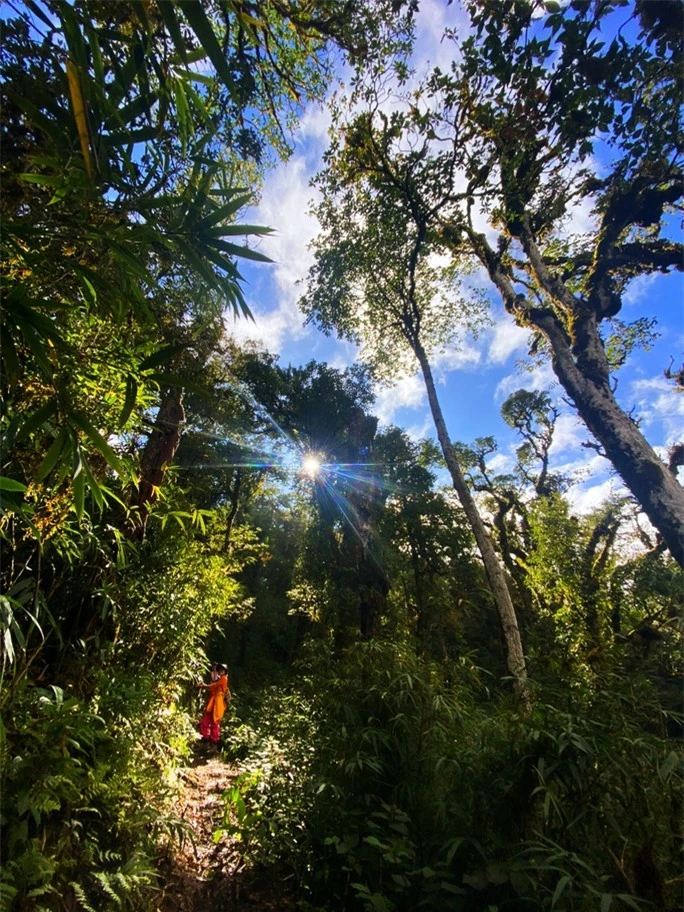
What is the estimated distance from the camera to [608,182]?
20.5 feet

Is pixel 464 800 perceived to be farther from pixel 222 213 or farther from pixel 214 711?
pixel 214 711

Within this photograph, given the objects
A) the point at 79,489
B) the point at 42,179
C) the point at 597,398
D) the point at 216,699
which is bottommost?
the point at 216,699

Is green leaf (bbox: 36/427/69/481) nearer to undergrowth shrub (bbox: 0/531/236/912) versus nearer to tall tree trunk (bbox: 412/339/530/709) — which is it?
undergrowth shrub (bbox: 0/531/236/912)

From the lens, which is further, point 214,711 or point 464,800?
point 214,711

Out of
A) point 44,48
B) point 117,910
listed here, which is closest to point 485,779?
point 117,910

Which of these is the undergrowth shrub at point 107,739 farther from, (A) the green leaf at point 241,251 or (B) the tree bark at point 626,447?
(B) the tree bark at point 626,447

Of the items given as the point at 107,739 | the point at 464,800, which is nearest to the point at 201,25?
the point at 107,739

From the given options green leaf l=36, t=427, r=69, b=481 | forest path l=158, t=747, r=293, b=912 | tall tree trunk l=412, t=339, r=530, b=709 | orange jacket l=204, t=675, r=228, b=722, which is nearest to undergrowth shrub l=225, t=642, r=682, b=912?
forest path l=158, t=747, r=293, b=912

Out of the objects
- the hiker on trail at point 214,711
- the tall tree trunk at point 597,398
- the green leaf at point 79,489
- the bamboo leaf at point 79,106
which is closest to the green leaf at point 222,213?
the bamboo leaf at point 79,106

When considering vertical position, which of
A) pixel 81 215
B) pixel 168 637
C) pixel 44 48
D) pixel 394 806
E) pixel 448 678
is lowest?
pixel 394 806

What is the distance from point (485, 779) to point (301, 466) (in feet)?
41.5

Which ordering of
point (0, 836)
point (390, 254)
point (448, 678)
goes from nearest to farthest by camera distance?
point (0, 836) → point (448, 678) → point (390, 254)

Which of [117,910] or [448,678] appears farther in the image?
[448,678]

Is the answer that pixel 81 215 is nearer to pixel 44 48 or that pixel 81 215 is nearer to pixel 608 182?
pixel 44 48
